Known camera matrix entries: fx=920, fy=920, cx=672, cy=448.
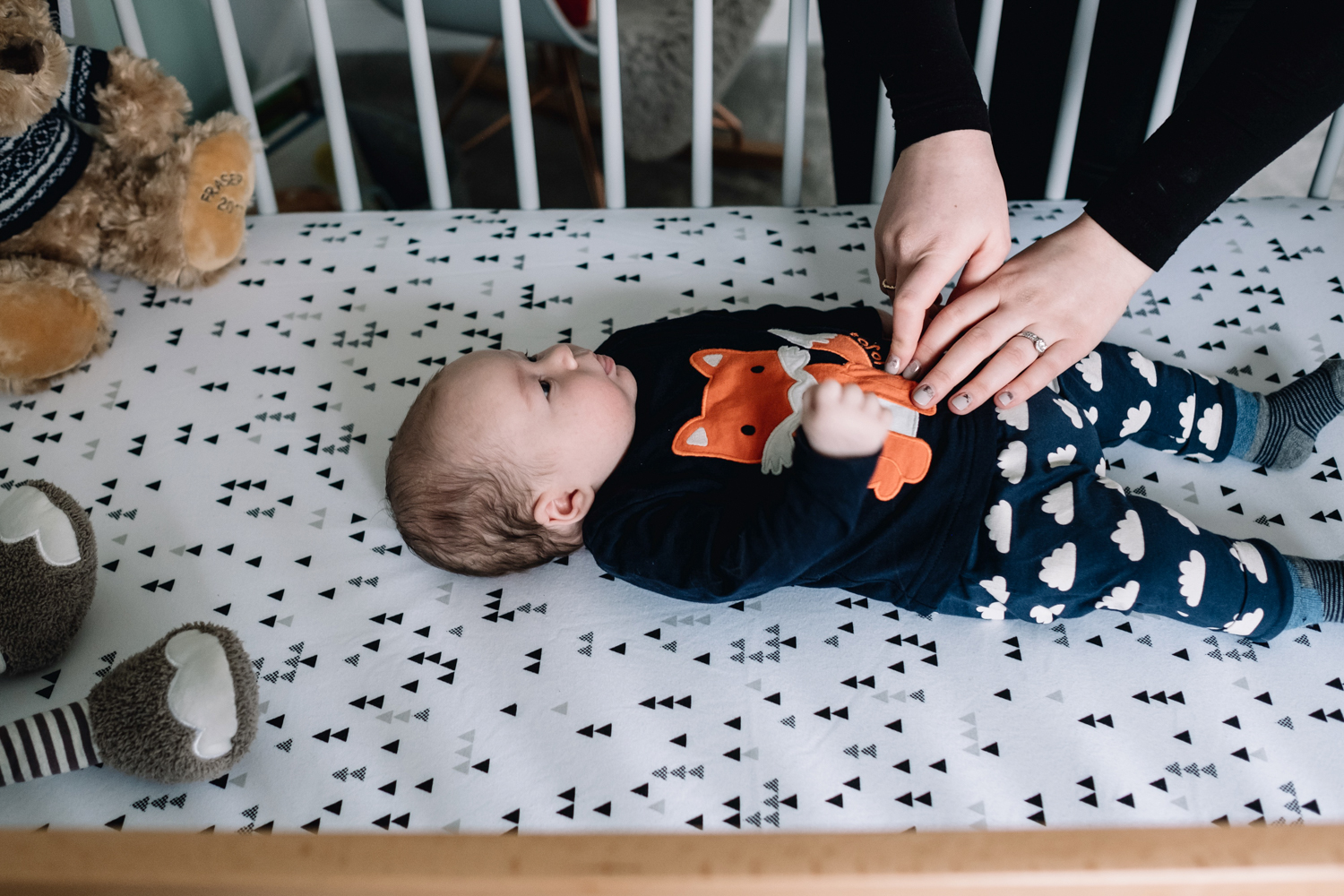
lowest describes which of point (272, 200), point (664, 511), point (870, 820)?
point (870, 820)

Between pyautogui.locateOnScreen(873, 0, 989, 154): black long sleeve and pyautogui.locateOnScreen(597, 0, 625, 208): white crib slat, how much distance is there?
0.39 meters

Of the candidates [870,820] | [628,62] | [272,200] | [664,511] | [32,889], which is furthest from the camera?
[628,62]

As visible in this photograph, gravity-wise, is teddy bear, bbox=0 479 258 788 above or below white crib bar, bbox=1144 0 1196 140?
below

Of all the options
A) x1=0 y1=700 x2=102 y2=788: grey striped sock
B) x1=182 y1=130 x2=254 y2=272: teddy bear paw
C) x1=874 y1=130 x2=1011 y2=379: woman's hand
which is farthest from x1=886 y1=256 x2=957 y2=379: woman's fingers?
x1=182 y1=130 x2=254 y2=272: teddy bear paw

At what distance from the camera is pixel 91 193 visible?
3.69ft

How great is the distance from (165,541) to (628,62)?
137cm

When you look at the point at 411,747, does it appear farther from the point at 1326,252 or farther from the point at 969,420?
the point at 1326,252

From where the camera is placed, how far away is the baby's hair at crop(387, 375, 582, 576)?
0.84 metres

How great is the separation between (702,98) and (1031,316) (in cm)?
59

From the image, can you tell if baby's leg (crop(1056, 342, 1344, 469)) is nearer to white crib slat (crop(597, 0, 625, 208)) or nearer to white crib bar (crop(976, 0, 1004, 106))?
white crib bar (crop(976, 0, 1004, 106))

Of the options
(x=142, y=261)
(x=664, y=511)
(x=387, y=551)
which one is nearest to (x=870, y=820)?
(x=664, y=511)

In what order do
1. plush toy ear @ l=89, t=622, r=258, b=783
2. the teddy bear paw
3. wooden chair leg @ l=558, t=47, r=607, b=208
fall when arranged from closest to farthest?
plush toy ear @ l=89, t=622, r=258, b=783
the teddy bear paw
wooden chair leg @ l=558, t=47, r=607, b=208

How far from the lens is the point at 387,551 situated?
896mm

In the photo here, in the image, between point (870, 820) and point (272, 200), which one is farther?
point (272, 200)
